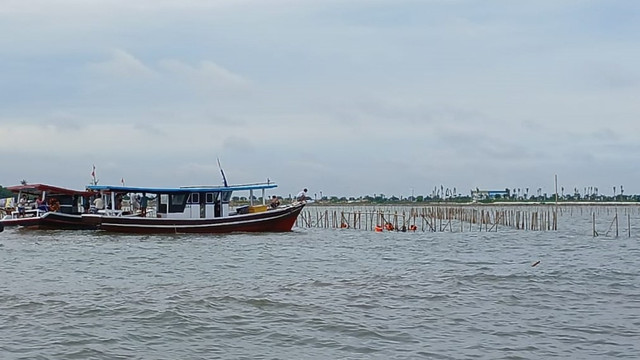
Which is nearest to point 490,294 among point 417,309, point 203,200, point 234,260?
point 417,309

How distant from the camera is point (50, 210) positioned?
38.7m

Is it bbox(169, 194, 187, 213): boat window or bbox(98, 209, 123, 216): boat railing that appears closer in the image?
bbox(169, 194, 187, 213): boat window

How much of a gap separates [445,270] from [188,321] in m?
9.85

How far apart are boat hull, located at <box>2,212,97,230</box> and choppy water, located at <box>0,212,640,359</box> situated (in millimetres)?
9913

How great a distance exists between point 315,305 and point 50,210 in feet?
89.1

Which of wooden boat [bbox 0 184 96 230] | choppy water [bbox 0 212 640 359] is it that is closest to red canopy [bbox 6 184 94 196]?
wooden boat [bbox 0 184 96 230]

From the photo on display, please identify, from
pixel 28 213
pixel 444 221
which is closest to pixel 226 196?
pixel 28 213

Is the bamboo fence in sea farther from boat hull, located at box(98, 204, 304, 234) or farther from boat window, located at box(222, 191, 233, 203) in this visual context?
boat window, located at box(222, 191, 233, 203)

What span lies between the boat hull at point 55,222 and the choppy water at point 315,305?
9913mm

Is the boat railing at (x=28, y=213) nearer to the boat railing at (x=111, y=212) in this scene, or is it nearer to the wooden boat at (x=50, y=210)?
the wooden boat at (x=50, y=210)

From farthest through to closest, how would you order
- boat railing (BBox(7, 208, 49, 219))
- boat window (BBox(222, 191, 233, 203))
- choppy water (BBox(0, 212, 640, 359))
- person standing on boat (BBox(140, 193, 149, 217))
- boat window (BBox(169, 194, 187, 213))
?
boat railing (BBox(7, 208, 49, 219))
person standing on boat (BBox(140, 193, 149, 217))
boat window (BBox(222, 191, 233, 203))
boat window (BBox(169, 194, 187, 213))
choppy water (BBox(0, 212, 640, 359))

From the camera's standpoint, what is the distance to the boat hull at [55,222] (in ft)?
121

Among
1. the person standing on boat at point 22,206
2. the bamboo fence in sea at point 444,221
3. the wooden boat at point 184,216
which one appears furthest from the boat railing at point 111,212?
the bamboo fence in sea at point 444,221

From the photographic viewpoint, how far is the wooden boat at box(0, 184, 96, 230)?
122 feet
